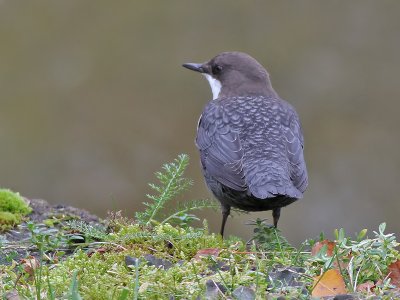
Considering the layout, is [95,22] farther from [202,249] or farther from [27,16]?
[202,249]

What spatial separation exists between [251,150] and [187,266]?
218 cm

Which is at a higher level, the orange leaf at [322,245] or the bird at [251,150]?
the bird at [251,150]

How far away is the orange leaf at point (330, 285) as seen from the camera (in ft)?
13.6

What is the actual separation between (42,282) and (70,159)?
833 centimetres

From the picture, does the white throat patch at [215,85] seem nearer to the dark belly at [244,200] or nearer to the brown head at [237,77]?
the brown head at [237,77]

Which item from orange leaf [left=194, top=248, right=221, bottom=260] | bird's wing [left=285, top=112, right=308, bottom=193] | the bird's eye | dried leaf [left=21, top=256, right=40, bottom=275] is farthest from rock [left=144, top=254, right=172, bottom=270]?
the bird's eye

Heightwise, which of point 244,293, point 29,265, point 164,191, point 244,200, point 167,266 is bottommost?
point 244,293

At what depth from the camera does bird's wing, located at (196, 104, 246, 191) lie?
20.9ft

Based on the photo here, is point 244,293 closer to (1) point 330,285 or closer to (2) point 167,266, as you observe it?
(1) point 330,285

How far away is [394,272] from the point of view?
448cm

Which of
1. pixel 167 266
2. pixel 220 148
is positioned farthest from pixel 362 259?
pixel 220 148

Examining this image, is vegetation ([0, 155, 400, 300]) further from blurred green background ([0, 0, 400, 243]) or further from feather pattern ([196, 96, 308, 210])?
blurred green background ([0, 0, 400, 243])

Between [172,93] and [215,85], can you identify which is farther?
[172,93]

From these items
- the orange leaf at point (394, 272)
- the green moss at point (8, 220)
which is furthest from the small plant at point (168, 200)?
the orange leaf at point (394, 272)
